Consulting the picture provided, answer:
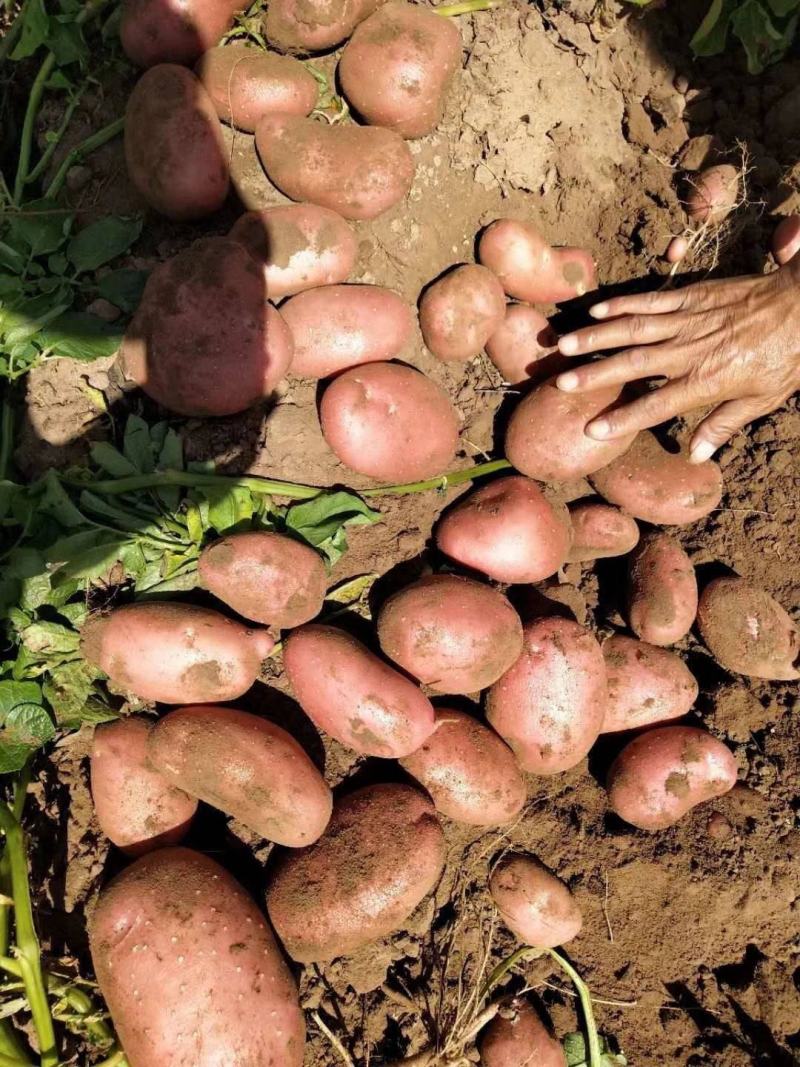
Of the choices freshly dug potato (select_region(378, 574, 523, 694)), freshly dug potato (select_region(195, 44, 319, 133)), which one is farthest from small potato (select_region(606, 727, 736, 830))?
freshly dug potato (select_region(195, 44, 319, 133))

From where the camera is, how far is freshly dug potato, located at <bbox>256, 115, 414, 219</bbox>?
1.95 m

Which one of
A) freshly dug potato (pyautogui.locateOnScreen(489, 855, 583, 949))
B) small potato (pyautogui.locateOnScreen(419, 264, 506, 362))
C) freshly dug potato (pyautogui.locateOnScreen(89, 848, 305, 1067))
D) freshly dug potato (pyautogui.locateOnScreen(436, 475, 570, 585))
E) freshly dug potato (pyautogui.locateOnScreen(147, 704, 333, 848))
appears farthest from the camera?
small potato (pyautogui.locateOnScreen(419, 264, 506, 362))

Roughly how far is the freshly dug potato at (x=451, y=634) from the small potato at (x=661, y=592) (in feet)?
1.26

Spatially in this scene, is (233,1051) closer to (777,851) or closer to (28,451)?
(777,851)

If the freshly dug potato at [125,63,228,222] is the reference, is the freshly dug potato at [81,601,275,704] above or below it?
below

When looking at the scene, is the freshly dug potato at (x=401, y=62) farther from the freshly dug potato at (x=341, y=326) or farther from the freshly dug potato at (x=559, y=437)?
the freshly dug potato at (x=559, y=437)

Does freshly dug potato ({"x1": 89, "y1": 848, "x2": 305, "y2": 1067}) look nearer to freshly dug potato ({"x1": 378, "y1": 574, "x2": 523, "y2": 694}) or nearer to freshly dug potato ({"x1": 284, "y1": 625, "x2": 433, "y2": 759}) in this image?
freshly dug potato ({"x1": 284, "y1": 625, "x2": 433, "y2": 759})

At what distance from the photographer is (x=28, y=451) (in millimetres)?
1969

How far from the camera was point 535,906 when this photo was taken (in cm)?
176

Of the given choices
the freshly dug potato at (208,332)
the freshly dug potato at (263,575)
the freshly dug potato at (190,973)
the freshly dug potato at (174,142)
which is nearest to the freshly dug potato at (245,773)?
the freshly dug potato at (190,973)

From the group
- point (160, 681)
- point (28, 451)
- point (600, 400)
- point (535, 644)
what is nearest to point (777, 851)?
point (535, 644)

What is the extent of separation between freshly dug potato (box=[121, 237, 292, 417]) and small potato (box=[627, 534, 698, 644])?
113 centimetres

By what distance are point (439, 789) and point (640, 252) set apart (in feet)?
5.57

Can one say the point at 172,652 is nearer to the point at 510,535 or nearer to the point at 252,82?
the point at 510,535
